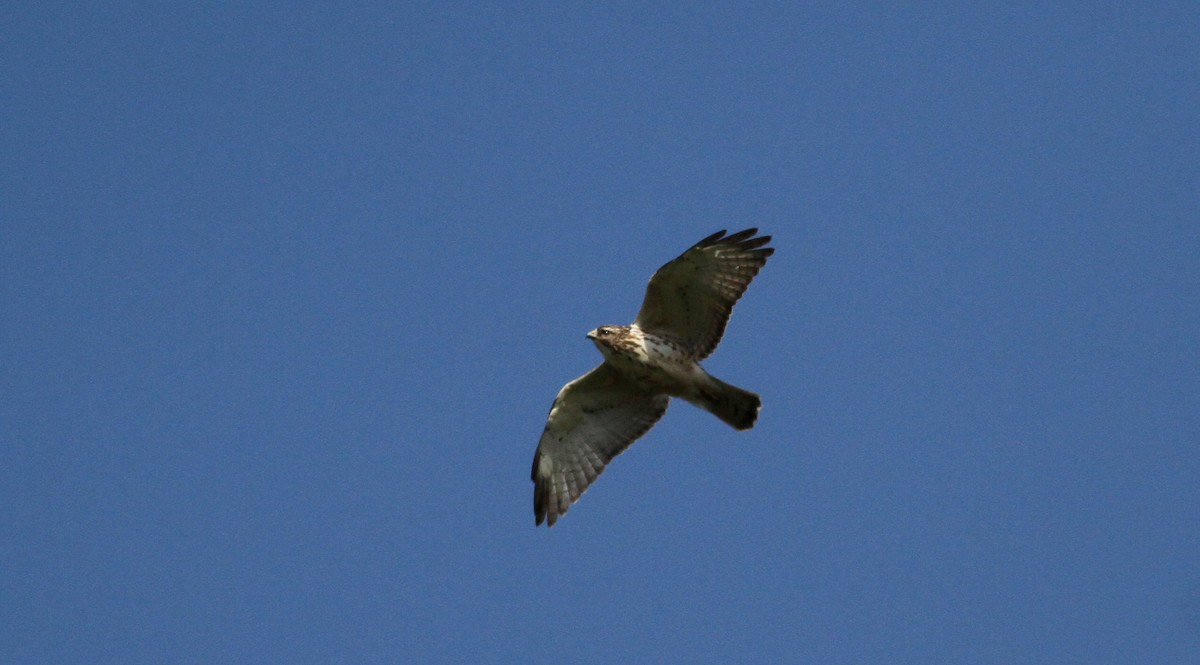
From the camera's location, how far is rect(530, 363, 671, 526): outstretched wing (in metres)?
13.2

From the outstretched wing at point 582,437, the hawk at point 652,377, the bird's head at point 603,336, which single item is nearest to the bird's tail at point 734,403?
the hawk at point 652,377

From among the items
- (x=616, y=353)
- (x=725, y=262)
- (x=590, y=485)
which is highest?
(x=725, y=262)

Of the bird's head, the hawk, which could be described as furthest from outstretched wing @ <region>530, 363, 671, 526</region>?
the bird's head

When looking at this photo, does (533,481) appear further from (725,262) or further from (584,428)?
(725,262)

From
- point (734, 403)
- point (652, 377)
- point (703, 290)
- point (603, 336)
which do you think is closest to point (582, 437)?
point (652, 377)

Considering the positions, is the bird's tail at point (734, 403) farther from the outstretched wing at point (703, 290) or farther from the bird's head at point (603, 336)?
the bird's head at point (603, 336)

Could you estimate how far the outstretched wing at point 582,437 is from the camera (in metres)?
13.2

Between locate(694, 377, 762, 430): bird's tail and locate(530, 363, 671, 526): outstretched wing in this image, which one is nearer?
locate(694, 377, 762, 430): bird's tail

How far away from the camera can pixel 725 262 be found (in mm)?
12602

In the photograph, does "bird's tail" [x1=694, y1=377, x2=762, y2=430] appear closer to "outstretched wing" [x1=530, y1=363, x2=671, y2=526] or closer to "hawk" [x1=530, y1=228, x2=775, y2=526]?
"hawk" [x1=530, y1=228, x2=775, y2=526]

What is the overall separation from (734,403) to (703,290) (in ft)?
3.81

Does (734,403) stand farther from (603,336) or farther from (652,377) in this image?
(603,336)

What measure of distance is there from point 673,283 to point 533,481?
259cm

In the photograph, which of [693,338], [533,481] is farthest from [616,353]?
[533,481]
